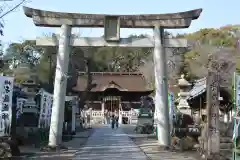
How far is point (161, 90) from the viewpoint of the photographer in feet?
55.1

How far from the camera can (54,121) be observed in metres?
16.3

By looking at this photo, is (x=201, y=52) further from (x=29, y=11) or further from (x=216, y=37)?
(x=29, y=11)

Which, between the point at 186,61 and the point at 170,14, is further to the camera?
the point at 186,61

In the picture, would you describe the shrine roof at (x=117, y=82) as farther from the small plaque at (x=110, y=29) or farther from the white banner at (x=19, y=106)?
the small plaque at (x=110, y=29)

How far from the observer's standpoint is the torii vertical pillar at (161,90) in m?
16.6

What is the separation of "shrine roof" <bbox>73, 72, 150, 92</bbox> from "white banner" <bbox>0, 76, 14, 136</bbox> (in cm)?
3528

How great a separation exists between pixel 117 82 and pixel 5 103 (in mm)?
39754

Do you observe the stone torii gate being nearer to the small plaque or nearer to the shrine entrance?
the small plaque

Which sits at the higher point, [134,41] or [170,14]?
[170,14]

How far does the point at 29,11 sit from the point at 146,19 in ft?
16.9

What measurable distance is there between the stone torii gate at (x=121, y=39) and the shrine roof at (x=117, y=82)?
31897 mm

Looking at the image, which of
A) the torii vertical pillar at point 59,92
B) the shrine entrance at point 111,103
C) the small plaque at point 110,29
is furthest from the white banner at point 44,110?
the shrine entrance at point 111,103

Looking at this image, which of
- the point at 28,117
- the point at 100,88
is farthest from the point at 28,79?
the point at 100,88

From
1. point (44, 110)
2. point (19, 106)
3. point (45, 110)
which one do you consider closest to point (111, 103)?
point (45, 110)
